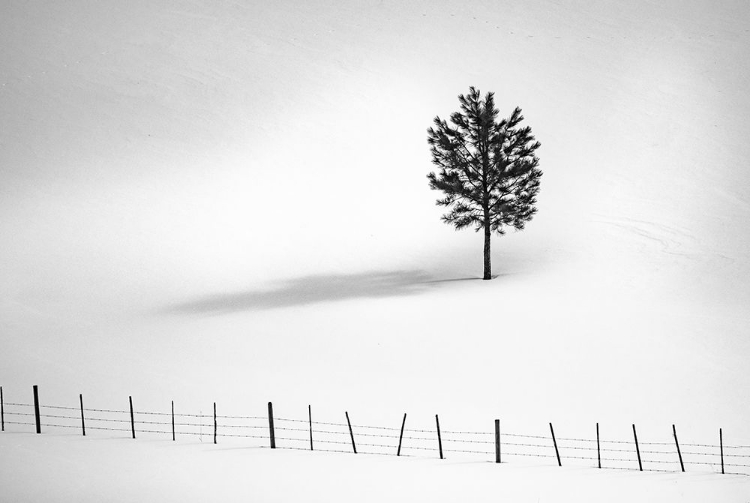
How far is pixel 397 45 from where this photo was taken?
61062 mm

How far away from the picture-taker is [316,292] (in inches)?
1282

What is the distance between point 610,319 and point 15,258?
962 inches

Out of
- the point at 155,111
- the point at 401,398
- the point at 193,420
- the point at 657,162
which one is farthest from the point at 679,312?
the point at 155,111

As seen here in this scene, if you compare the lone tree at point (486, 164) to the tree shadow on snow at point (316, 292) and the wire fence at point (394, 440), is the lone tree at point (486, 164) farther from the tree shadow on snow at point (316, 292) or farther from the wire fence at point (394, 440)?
the wire fence at point (394, 440)

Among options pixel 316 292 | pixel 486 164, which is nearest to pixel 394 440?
pixel 316 292

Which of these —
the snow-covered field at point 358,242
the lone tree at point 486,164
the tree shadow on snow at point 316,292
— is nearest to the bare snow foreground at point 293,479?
the snow-covered field at point 358,242

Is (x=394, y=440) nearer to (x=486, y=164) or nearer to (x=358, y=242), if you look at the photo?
(x=486, y=164)

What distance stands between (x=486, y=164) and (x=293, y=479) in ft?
70.1

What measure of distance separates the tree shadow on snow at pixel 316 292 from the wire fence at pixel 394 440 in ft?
34.8

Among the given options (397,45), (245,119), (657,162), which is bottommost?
(657,162)

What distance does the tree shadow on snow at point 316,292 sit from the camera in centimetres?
3075

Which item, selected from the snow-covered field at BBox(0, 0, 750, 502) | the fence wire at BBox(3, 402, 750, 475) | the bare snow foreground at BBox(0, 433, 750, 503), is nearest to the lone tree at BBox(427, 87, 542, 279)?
the snow-covered field at BBox(0, 0, 750, 502)

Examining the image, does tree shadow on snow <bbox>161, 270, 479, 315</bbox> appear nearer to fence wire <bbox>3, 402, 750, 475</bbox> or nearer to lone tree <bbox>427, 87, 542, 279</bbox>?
lone tree <bbox>427, 87, 542, 279</bbox>

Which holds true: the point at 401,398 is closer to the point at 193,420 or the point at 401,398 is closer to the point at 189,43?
the point at 193,420
